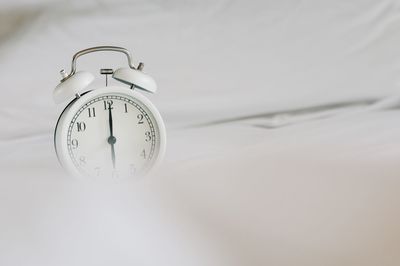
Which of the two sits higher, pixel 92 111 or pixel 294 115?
pixel 294 115

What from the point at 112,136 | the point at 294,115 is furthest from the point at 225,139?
the point at 112,136

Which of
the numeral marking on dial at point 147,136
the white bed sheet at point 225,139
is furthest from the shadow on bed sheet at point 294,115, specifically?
the numeral marking on dial at point 147,136

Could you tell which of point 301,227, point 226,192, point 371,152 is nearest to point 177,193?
point 226,192

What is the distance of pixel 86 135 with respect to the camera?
95 cm

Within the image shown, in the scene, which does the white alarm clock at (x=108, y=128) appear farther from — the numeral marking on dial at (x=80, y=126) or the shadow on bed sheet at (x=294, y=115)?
the shadow on bed sheet at (x=294, y=115)

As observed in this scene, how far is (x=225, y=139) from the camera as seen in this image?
1.20m

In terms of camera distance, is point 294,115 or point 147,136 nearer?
point 147,136

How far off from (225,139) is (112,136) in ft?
0.96

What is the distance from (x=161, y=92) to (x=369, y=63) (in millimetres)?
422

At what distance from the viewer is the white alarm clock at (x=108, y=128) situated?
0.94 m

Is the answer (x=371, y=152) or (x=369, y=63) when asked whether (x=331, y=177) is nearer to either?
(x=371, y=152)

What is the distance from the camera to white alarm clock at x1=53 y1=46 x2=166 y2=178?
0.94m

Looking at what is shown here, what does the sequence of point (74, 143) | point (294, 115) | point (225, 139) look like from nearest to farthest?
point (74, 143) < point (225, 139) < point (294, 115)

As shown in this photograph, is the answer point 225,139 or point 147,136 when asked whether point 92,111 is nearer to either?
point 147,136
